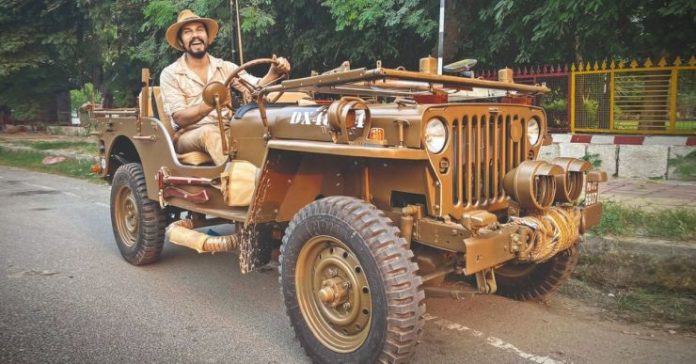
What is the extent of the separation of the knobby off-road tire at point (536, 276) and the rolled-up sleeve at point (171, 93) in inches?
123

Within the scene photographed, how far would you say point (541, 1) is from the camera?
968cm

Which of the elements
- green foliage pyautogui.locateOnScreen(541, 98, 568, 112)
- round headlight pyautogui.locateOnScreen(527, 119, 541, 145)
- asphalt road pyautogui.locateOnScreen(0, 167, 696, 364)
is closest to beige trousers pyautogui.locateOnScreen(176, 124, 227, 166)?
asphalt road pyautogui.locateOnScreen(0, 167, 696, 364)

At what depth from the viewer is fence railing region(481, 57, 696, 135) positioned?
8734 mm

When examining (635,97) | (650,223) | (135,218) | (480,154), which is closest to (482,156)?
(480,154)

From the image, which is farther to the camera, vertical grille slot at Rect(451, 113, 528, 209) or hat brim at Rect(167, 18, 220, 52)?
hat brim at Rect(167, 18, 220, 52)

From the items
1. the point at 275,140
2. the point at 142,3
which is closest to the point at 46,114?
the point at 142,3

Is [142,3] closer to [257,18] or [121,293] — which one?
[257,18]

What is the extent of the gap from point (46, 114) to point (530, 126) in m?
25.4

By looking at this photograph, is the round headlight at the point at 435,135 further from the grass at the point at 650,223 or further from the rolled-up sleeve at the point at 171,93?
the rolled-up sleeve at the point at 171,93

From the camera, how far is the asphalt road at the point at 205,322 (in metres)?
3.45

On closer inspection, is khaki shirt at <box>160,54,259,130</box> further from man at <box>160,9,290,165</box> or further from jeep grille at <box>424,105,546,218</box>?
jeep grille at <box>424,105,546,218</box>

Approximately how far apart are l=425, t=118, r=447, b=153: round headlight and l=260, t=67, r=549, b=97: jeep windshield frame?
0.88 feet

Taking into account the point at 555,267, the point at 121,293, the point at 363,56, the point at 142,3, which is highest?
the point at 142,3

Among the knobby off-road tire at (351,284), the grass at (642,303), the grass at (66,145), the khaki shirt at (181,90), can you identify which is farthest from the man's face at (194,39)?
the grass at (66,145)
